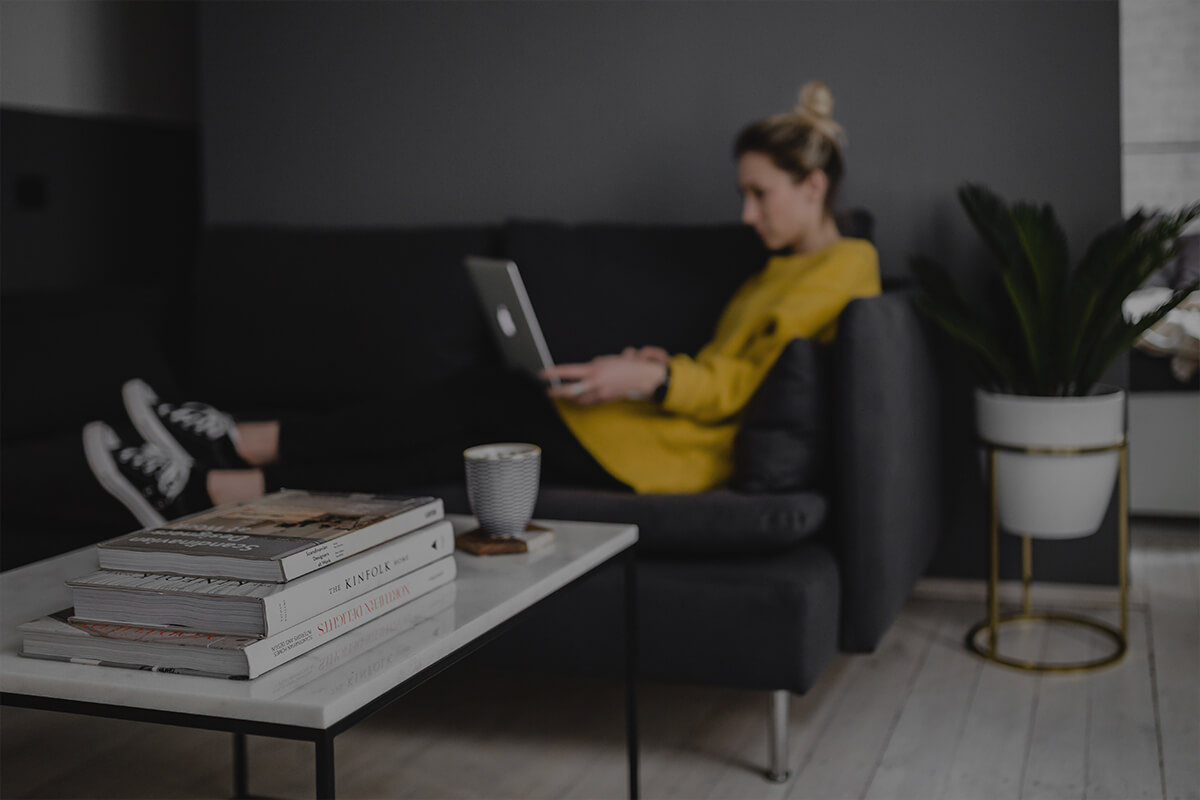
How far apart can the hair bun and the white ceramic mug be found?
1.27m

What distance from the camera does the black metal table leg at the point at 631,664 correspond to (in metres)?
1.63

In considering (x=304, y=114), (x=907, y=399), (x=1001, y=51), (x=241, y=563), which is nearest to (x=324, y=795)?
(x=241, y=563)

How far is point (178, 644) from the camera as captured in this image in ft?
3.53

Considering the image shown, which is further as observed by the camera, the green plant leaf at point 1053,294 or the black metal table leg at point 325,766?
the green plant leaf at point 1053,294

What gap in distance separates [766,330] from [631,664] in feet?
2.74

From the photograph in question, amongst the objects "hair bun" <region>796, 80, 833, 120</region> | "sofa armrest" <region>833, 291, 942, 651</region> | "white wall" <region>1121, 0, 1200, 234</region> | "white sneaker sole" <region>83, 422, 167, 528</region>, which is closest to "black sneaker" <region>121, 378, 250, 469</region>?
"white sneaker sole" <region>83, 422, 167, 528</region>

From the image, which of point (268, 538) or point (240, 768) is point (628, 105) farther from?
point (268, 538)

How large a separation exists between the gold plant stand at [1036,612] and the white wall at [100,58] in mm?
2674

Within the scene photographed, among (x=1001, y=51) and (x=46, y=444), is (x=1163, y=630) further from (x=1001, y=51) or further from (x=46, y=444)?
(x=46, y=444)

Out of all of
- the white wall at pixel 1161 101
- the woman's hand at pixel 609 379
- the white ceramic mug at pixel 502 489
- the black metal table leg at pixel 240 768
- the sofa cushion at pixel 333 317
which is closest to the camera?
the white ceramic mug at pixel 502 489

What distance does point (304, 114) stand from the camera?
3.49 meters

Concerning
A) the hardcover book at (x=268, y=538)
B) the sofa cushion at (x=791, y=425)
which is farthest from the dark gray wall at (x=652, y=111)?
the hardcover book at (x=268, y=538)

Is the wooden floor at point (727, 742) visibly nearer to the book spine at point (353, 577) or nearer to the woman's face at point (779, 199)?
the book spine at point (353, 577)

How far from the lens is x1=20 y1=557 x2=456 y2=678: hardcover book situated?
1.06m
